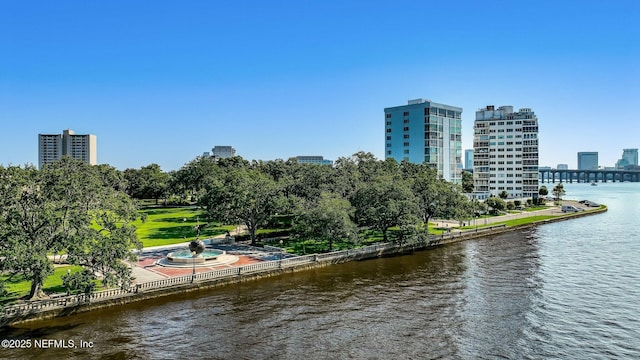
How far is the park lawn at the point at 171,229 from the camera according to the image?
65.9 metres

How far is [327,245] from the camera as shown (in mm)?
63625

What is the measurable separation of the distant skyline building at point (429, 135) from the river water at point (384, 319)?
9193 cm

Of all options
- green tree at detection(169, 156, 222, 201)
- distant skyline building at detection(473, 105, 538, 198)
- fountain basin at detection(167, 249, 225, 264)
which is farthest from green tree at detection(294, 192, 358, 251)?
distant skyline building at detection(473, 105, 538, 198)

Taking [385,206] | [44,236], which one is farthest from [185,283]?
[385,206]

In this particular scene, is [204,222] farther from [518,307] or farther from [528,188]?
[528,188]

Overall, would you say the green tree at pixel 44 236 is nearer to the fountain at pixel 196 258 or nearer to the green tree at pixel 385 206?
the fountain at pixel 196 258

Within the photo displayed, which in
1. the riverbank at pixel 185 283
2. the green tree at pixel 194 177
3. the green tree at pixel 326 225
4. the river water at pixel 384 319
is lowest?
the river water at pixel 384 319

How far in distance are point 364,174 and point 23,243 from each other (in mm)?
72556

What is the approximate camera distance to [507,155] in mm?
148250

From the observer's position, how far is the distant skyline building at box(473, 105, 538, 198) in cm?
14688

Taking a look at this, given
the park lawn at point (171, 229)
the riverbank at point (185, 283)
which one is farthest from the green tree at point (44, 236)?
the park lawn at point (171, 229)

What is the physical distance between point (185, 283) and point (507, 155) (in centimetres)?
13274

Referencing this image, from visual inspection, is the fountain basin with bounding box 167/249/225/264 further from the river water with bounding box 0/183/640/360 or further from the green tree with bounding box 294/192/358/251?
the green tree with bounding box 294/192/358/251

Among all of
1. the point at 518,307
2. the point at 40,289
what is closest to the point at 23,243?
the point at 40,289
